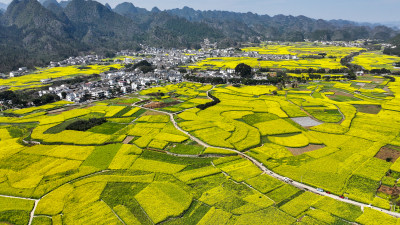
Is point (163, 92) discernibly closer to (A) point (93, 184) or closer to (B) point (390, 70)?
(A) point (93, 184)

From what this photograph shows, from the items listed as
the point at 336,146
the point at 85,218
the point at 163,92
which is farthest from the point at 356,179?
the point at 163,92

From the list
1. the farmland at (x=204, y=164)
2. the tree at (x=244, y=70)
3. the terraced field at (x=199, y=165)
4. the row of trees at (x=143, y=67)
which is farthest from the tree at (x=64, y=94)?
the tree at (x=244, y=70)

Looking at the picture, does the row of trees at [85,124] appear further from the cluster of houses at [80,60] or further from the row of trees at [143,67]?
the cluster of houses at [80,60]

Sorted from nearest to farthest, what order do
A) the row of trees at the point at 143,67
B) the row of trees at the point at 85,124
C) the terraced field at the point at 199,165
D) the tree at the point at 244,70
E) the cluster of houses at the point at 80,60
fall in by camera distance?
the terraced field at the point at 199,165 < the row of trees at the point at 85,124 < the tree at the point at 244,70 < the row of trees at the point at 143,67 < the cluster of houses at the point at 80,60

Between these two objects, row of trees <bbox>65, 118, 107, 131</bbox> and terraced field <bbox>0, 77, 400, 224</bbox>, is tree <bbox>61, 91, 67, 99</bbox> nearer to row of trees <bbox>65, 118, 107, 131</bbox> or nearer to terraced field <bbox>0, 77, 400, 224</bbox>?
terraced field <bbox>0, 77, 400, 224</bbox>

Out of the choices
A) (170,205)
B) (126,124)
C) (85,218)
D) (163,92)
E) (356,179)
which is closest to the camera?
(85,218)

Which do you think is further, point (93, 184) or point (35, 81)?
point (35, 81)

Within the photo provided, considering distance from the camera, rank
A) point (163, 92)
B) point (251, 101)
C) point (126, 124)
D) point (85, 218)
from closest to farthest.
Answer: point (85, 218)
point (126, 124)
point (251, 101)
point (163, 92)

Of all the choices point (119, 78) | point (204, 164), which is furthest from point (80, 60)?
point (204, 164)
